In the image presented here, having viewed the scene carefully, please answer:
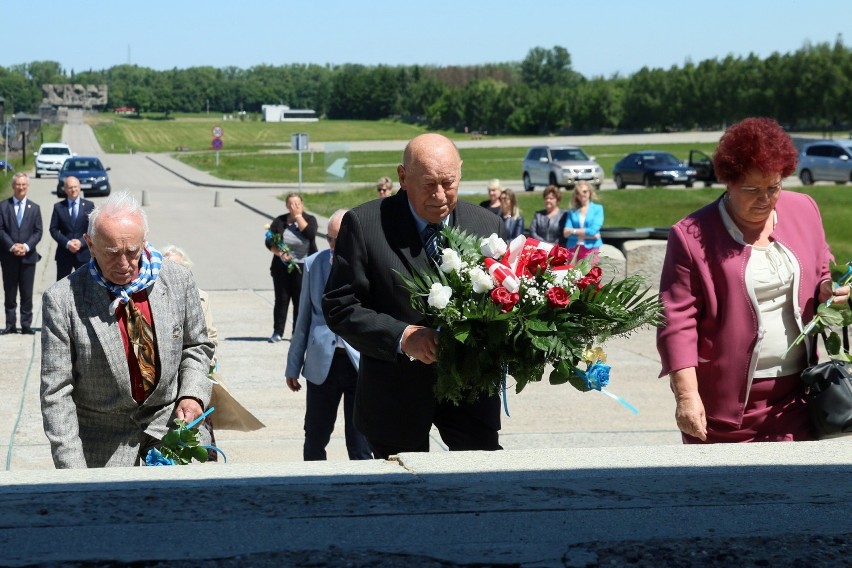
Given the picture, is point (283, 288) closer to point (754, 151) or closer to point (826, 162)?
point (754, 151)

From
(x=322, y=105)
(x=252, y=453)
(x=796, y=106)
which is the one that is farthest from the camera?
(x=322, y=105)

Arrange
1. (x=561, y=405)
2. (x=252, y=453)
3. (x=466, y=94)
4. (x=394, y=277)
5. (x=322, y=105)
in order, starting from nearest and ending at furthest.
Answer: (x=394, y=277) → (x=252, y=453) → (x=561, y=405) → (x=466, y=94) → (x=322, y=105)

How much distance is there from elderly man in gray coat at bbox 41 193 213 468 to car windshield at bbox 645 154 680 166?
1667 inches

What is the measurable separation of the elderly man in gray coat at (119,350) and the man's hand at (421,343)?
100 centimetres

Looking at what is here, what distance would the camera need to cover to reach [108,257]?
14.8 ft

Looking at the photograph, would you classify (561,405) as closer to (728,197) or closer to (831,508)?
(728,197)

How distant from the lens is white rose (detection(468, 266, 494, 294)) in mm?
4141

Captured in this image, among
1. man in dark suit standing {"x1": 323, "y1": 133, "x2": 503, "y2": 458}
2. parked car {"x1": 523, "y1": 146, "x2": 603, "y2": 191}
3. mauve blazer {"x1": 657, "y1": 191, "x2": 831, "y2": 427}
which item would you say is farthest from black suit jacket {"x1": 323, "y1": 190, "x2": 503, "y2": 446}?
parked car {"x1": 523, "y1": 146, "x2": 603, "y2": 191}

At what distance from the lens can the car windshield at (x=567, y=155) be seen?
46.1 m

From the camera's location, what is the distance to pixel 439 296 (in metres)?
4.08

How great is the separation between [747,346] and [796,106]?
287 ft

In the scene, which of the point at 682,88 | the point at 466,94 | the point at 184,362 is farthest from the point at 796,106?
the point at 184,362

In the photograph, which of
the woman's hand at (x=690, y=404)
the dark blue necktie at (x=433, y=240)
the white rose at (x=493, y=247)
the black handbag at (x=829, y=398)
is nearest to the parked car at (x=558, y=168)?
the black handbag at (x=829, y=398)

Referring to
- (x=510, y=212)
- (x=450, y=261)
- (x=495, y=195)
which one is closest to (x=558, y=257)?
(x=450, y=261)
